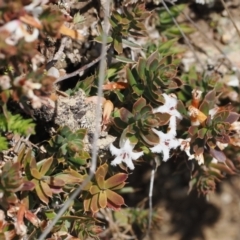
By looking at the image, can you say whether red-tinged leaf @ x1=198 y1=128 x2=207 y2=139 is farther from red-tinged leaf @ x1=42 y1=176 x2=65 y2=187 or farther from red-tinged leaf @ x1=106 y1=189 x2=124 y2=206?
red-tinged leaf @ x1=42 y1=176 x2=65 y2=187

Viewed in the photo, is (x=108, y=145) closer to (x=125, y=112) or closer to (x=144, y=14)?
(x=125, y=112)

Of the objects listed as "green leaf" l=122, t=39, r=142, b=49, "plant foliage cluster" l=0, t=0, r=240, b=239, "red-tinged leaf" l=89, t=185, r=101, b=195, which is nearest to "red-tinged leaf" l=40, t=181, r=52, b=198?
"plant foliage cluster" l=0, t=0, r=240, b=239

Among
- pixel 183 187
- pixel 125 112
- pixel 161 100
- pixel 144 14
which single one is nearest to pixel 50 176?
pixel 125 112

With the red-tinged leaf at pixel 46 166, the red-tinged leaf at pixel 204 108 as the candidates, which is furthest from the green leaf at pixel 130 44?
the red-tinged leaf at pixel 46 166

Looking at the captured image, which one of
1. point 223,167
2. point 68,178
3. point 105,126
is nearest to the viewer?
point 68,178

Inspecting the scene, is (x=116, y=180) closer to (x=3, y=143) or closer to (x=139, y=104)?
(x=139, y=104)

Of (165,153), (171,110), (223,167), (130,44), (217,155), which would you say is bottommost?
(223,167)

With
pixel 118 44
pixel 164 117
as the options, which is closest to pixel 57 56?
pixel 118 44
